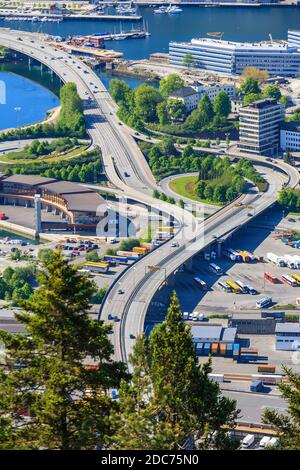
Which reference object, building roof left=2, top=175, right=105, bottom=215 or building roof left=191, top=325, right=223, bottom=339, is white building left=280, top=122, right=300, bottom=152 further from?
building roof left=191, top=325, right=223, bottom=339

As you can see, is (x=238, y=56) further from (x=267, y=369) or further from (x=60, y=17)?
(x=267, y=369)

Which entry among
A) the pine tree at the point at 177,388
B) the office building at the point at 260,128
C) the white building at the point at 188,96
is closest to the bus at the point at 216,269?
the office building at the point at 260,128

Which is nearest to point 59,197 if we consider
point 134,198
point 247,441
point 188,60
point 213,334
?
point 134,198

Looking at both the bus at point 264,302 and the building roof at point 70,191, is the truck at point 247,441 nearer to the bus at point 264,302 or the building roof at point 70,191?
the bus at point 264,302

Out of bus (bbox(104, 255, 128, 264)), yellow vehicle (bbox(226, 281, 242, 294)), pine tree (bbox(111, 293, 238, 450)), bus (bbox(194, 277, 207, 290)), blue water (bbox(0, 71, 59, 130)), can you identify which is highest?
pine tree (bbox(111, 293, 238, 450))

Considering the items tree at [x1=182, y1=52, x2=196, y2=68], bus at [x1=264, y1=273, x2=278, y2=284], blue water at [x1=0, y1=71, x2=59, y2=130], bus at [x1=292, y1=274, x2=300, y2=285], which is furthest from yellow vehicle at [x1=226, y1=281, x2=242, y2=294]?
tree at [x1=182, y1=52, x2=196, y2=68]

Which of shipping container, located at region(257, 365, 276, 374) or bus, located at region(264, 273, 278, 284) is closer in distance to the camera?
shipping container, located at region(257, 365, 276, 374)
